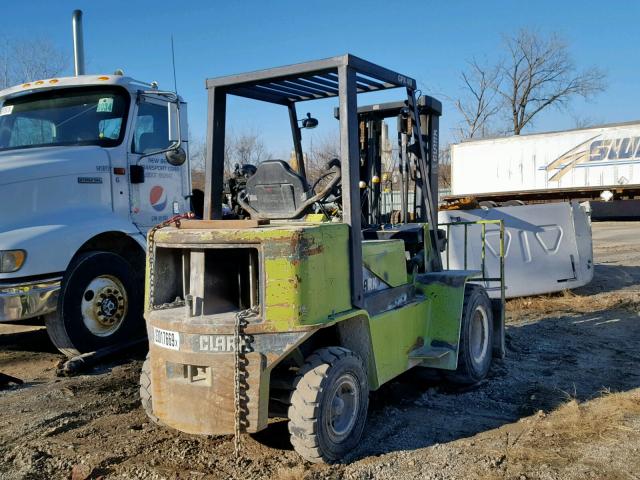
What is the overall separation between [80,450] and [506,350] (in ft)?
14.7

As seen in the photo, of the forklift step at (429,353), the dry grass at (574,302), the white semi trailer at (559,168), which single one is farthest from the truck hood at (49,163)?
the white semi trailer at (559,168)

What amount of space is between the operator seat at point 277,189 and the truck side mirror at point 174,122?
2.50 meters

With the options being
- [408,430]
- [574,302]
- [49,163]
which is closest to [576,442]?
[408,430]

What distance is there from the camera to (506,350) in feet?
22.7

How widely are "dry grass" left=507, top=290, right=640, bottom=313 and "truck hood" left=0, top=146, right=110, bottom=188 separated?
6017 millimetres

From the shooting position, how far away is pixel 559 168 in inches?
1038

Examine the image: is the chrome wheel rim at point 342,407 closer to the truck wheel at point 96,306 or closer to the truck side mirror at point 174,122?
the truck wheel at point 96,306

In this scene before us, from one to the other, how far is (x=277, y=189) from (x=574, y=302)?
6.56 metres

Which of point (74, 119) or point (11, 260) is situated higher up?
point (74, 119)

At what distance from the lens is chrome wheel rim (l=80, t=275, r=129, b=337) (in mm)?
6453

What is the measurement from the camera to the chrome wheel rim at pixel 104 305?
6.45 meters

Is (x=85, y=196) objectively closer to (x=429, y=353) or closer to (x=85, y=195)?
(x=85, y=195)

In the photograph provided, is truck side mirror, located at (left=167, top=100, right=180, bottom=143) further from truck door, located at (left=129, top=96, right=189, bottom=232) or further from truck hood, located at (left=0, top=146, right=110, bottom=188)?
truck hood, located at (left=0, top=146, right=110, bottom=188)

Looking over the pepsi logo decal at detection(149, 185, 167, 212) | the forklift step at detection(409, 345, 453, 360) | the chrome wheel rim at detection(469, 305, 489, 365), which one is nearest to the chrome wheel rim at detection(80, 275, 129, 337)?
the pepsi logo decal at detection(149, 185, 167, 212)
